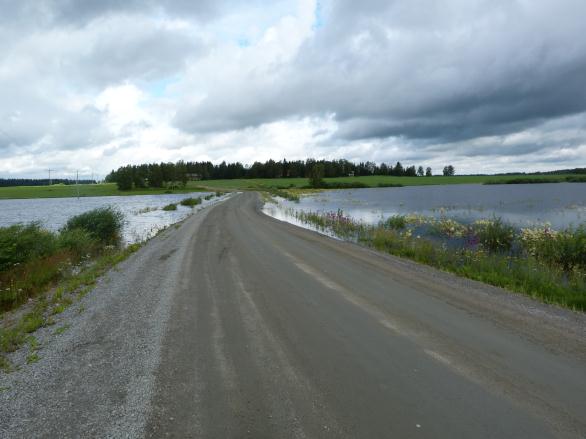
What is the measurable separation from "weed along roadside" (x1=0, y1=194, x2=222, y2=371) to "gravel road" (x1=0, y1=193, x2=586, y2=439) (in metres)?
0.45

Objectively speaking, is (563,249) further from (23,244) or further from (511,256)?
(23,244)

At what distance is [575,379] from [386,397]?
2727 mm

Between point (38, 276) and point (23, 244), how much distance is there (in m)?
3.29

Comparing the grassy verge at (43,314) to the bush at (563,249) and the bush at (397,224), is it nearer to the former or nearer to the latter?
the bush at (563,249)

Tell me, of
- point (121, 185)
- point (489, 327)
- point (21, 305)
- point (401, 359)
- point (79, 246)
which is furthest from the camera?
point (121, 185)

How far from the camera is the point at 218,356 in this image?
227 inches

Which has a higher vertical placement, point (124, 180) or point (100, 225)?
point (124, 180)

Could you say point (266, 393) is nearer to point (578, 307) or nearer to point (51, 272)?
point (578, 307)

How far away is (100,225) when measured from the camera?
893 inches

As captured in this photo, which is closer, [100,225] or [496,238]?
[496,238]

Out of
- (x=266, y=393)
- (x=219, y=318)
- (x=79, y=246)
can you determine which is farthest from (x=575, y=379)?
(x=79, y=246)

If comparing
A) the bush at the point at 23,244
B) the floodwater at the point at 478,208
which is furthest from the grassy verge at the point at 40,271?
the floodwater at the point at 478,208

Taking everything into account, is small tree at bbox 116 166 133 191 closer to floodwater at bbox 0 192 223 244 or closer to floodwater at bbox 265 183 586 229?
floodwater at bbox 0 192 223 244

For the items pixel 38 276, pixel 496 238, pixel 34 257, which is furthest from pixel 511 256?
pixel 34 257
